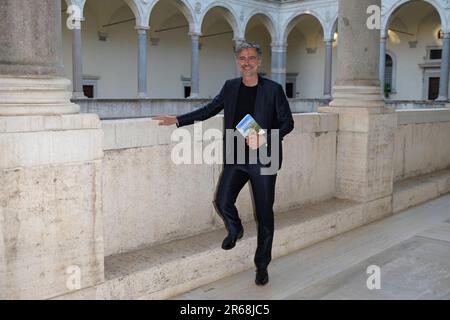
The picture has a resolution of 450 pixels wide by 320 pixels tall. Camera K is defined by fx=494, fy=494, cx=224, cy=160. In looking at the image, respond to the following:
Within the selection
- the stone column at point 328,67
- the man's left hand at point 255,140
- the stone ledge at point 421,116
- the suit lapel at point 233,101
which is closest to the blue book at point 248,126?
the man's left hand at point 255,140

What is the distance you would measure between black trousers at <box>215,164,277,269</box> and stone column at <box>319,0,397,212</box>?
230 centimetres

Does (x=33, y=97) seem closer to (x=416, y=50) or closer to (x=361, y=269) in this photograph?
(x=361, y=269)

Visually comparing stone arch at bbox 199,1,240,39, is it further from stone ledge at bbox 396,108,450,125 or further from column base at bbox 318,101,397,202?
column base at bbox 318,101,397,202

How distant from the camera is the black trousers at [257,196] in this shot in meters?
3.50

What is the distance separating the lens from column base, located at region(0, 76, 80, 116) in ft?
9.34

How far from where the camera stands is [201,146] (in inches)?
161

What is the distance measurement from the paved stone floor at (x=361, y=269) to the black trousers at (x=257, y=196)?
316mm

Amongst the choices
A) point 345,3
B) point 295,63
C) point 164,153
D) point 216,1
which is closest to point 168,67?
point 216,1

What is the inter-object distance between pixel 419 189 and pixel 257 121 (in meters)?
3.99

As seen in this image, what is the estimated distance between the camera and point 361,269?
13.5 ft

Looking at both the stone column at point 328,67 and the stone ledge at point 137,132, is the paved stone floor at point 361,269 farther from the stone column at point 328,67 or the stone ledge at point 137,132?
the stone column at point 328,67

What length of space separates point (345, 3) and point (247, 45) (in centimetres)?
264

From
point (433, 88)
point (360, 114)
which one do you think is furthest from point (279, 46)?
point (360, 114)

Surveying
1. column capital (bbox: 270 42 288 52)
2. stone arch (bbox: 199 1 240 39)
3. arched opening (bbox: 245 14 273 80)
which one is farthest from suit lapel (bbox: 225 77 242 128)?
arched opening (bbox: 245 14 273 80)
